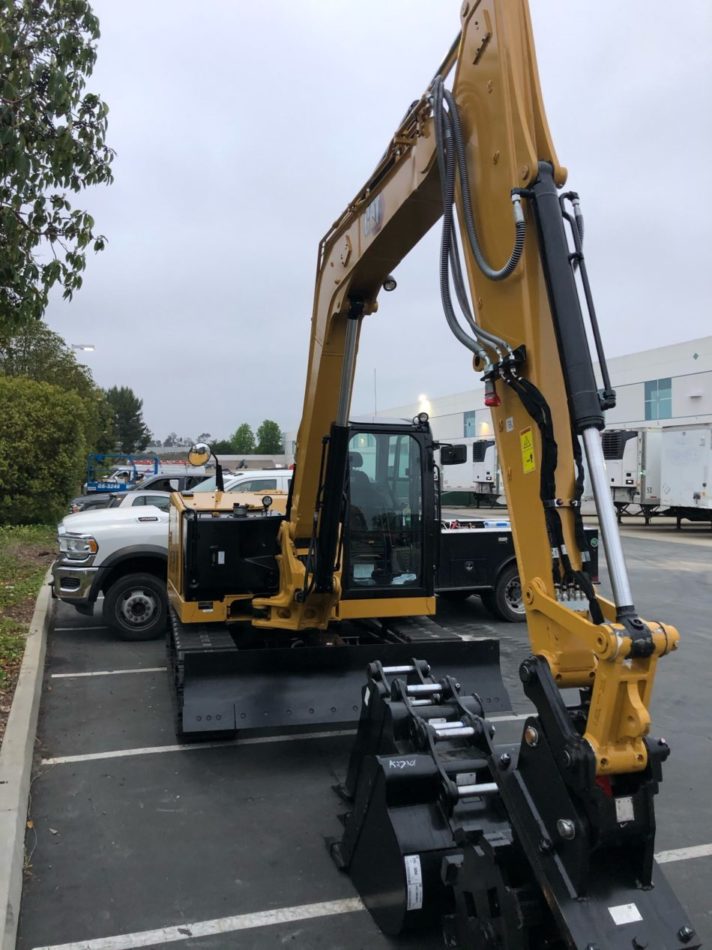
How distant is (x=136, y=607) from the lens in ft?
28.9

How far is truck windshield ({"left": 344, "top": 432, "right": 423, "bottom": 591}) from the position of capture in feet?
21.1

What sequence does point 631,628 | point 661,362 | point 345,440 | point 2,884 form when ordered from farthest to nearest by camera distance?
point 661,362 < point 345,440 < point 2,884 < point 631,628

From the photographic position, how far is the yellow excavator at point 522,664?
8.40 ft

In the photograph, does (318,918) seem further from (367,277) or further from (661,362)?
(661,362)

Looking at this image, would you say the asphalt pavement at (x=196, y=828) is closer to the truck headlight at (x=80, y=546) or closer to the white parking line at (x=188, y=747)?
the white parking line at (x=188, y=747)

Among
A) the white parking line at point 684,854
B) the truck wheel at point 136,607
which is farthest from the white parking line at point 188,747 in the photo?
the truck wheel at point 136,607

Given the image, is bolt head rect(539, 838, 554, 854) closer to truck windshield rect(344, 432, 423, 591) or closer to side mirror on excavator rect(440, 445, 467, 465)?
truck windshield rect(344, 432, 423, 591)

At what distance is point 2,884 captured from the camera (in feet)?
11.0

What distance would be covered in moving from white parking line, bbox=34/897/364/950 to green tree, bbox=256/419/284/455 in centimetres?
10398

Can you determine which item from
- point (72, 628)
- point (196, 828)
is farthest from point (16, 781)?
point (72, 628)

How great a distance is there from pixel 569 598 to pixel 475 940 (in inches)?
51.4

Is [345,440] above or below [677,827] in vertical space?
above

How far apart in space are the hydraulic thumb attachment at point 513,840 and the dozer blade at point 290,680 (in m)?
1.59

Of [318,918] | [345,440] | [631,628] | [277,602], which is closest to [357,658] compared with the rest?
[277,602]
